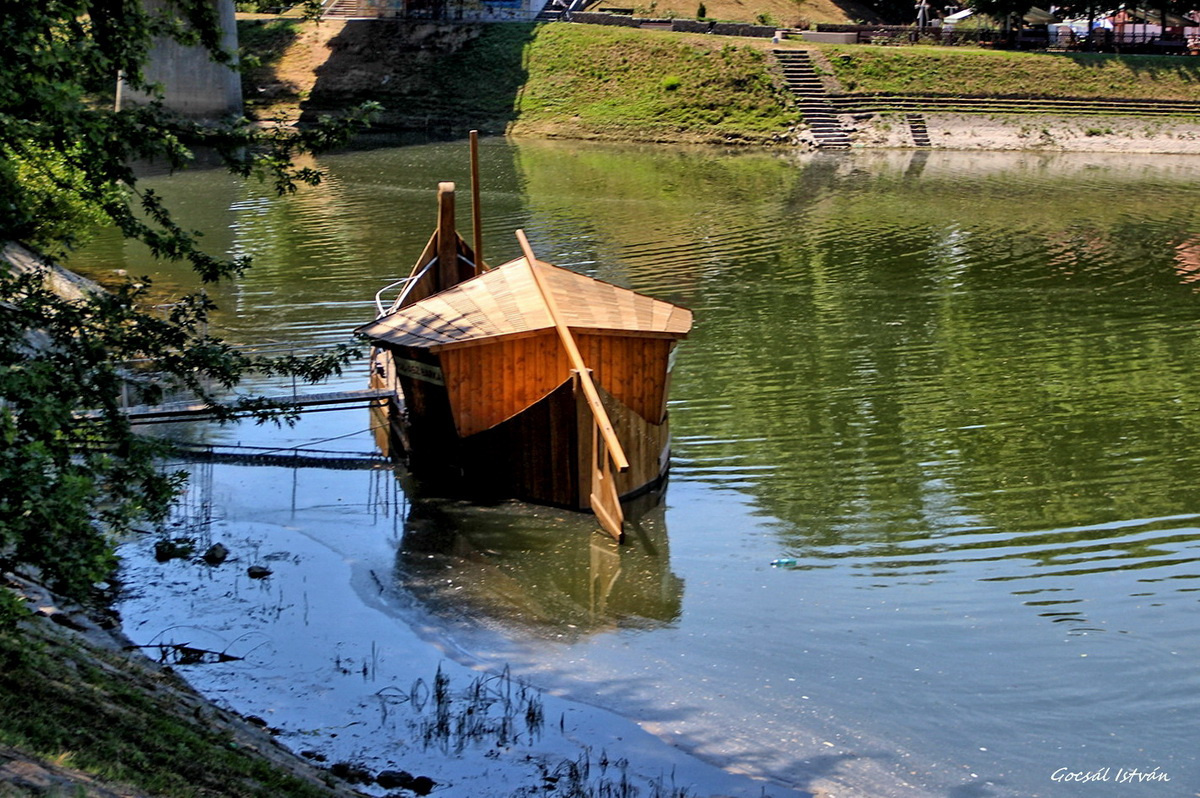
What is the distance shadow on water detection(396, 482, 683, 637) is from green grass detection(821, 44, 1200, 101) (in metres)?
50.5

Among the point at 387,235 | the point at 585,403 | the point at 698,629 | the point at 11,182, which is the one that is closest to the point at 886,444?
the point at 585,403

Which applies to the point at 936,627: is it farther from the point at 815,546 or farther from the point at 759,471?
the point at 759,471

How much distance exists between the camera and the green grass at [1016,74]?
63.7 metres

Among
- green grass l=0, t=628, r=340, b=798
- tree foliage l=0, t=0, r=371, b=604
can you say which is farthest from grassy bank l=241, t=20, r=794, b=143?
green grass l=0, t=628, r=340, b=798

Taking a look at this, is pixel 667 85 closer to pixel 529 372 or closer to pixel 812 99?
pixel 812 99

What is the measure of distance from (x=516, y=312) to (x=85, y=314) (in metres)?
8.30

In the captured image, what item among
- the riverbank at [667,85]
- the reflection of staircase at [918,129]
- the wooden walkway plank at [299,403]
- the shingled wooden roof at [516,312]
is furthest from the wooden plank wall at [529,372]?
the reflection of staircase at [918,129]

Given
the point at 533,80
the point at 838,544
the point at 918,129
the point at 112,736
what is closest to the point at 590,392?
the point at 838,544

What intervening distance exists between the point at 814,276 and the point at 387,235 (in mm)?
14003

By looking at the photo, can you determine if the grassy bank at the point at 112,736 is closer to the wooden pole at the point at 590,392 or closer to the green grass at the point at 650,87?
the wooden pole at the point at 590,392

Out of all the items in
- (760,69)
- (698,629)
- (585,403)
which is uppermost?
(760,69)

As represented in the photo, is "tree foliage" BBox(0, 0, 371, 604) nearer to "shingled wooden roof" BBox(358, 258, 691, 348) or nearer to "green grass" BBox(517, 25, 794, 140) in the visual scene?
"shingled wooden roof" BBox(358, 258, 691, 348)

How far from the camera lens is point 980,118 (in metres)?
62.1

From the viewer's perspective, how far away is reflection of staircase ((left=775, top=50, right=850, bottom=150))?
6138cm
